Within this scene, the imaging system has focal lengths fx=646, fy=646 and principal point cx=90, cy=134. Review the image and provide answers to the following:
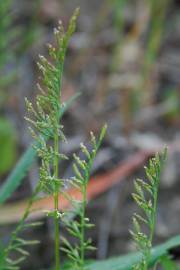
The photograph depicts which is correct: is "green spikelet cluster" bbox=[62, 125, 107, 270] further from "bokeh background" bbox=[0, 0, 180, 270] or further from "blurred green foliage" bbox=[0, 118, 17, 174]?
"blurred green foliage" bbox=[0, 118, 17, 174]

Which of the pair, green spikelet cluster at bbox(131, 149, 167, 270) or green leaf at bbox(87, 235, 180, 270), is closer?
green spikelet cluster at bbox(131, 149, 167, 270)

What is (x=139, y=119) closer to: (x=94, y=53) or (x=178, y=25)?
(x=94, y=53)

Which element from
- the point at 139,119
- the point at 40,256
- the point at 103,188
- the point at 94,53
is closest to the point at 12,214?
the point at 40,256

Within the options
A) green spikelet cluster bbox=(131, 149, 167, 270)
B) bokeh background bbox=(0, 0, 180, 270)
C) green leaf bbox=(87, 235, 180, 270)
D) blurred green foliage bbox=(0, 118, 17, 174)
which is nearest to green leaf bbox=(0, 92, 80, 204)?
green leaf bbox=(87, 235, 180, 270)

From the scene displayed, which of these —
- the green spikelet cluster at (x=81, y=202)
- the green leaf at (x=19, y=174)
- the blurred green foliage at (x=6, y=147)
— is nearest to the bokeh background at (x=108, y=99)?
the blurred green foliage at (x=6, y=147)

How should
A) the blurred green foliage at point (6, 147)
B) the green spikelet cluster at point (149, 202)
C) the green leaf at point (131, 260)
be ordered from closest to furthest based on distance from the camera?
the green spikelet cluster at point (149, 202) → the green leaf at point (131, 260) → the blurred green foliage at point (6, 147)

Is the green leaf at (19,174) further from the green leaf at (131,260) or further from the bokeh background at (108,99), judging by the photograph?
the bokeh background at (108,99)
